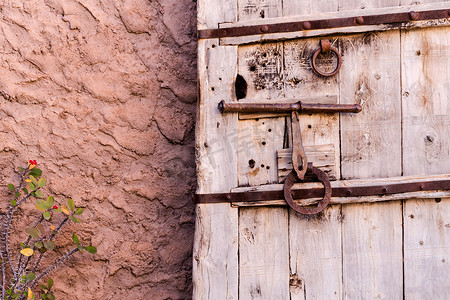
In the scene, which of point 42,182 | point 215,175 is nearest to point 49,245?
point 42,182

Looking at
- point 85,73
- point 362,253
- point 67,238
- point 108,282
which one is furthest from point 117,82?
point 362,253

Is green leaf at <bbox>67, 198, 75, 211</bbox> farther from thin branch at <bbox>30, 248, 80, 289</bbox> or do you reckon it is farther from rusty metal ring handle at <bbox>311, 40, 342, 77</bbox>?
rusty metal ring handle at <bbox>311, 40, 342, 77</bbox>

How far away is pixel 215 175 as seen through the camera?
139 cm

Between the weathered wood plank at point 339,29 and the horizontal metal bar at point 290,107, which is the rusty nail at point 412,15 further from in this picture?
the horizontal metal bar at point 290,107

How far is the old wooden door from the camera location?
1.38 m

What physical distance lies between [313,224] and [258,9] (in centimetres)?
64

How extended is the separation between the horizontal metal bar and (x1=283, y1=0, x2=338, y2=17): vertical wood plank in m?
0.26

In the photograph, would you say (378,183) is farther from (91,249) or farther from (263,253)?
(91,249)

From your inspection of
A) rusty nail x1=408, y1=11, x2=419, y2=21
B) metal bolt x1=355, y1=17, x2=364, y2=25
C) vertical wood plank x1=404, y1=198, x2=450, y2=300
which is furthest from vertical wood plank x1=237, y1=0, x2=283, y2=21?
vertical wood plank x1=404, y1=198, x2=450, y2=300

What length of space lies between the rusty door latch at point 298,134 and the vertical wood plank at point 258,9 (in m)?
0.26

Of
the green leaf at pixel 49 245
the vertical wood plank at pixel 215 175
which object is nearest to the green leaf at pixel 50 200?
the green leaf at pixel 49 245

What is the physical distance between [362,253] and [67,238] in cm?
88

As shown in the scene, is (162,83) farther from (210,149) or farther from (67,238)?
(67,238)

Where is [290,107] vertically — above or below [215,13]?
below
